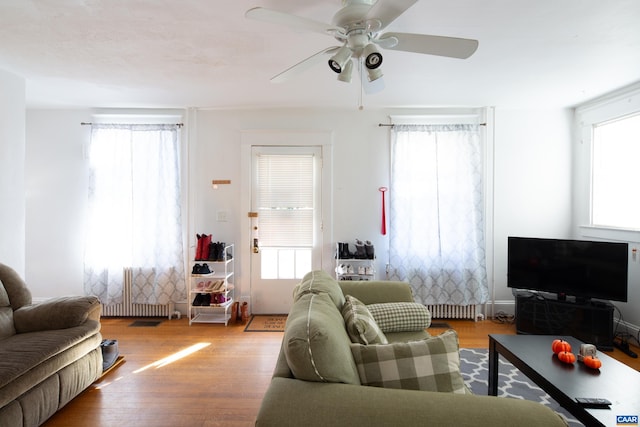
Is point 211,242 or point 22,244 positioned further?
point 211,242

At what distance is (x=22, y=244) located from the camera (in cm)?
305

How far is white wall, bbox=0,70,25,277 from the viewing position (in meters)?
2.83

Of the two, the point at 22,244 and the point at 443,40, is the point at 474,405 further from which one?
the point at 22,244

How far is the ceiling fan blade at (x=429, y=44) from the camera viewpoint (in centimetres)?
158

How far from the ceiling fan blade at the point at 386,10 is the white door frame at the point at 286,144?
2.51 m

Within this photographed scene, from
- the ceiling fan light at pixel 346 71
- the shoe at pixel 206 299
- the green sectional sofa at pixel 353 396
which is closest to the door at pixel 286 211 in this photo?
the shoe at pixel 206 299

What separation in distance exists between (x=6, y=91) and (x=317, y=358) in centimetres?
369

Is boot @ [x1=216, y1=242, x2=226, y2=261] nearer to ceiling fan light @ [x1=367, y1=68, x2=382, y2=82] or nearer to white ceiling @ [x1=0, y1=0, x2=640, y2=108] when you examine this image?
white ceiling @ [x1=0, y1=0, x2=640, y2=108]

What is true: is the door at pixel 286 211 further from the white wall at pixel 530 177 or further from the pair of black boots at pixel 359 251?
the white wall at pixel 530 177

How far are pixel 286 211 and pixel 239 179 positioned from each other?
731 mm

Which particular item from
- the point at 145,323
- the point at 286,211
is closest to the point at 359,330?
the point at 286,211

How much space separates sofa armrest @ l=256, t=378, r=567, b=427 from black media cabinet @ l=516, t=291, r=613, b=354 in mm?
2856

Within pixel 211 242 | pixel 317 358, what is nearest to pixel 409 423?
pixel 317 358

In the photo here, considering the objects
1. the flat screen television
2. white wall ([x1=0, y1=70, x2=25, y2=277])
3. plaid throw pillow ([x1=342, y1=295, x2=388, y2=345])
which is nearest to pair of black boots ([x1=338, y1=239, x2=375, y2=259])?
the flat screen television
